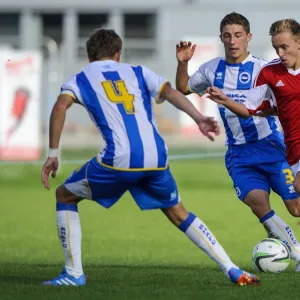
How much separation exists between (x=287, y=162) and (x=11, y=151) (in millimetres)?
16127

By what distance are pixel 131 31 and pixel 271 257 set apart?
36295 mm

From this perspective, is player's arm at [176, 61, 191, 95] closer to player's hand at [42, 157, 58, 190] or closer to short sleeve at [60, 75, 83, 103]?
short sleeve at [60, 75, 83, 103]

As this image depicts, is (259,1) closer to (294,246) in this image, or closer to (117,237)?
(117,237)

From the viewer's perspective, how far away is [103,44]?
26.9ft

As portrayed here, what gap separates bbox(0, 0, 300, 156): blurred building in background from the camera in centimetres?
2816

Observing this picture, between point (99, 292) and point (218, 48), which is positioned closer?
point (99, 292)

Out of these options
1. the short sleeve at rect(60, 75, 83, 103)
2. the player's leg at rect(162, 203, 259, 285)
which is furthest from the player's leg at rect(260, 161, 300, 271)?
the short sleeve at rect(60, 75, 83, 103)

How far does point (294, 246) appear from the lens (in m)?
10.0

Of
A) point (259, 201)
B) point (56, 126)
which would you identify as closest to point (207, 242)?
point (56, 126)

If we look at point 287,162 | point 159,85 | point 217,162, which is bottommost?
point 217,162

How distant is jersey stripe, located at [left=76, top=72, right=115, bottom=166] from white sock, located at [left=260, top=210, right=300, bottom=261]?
2.43 meters

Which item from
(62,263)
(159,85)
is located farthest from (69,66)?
(159,85)

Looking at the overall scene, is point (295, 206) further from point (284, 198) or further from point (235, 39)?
point (235, 39)

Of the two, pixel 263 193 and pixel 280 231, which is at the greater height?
pixel 263 193
